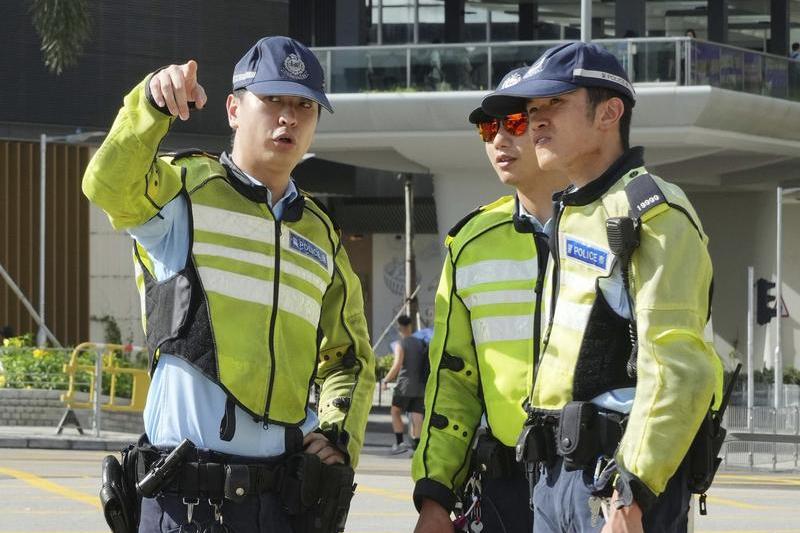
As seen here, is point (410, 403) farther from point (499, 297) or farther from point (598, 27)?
point (598, 27)

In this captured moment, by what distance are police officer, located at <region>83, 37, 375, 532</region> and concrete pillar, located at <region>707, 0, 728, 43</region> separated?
35390 millimetres

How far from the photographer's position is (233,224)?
16.9 ft

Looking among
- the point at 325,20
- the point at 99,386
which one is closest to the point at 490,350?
the point at 99,386

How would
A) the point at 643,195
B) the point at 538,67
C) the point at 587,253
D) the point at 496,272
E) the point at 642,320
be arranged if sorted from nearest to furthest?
1. the point at 642,320
2. the point at 643,195
3. the point at 587,253
4. the point at 538,67
5. the point at 496,272

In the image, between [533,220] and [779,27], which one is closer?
[533,220]

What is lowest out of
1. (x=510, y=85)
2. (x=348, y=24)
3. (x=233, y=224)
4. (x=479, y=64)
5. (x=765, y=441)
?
(x=765, y=441)

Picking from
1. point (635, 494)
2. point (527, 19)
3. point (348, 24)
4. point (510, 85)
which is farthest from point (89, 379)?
point (527, 19)

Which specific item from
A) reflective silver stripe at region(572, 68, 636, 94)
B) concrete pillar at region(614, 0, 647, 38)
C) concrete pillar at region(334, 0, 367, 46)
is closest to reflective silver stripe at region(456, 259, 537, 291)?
reflective silver stripe at region(572, 68, 636, 94)

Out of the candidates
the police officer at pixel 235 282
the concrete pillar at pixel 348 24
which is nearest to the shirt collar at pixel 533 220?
the police officer at pixel 235 282

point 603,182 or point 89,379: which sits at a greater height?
point 603,182

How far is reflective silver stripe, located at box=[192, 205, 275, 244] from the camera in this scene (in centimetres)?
509

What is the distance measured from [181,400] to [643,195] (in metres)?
1.56

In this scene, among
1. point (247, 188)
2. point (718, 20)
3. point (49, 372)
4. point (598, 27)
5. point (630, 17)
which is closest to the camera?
point (247, 188)

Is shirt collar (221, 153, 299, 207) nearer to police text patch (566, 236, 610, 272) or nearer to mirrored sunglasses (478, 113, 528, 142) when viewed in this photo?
mirrored sunglasses (478, 113, 528, 142)
